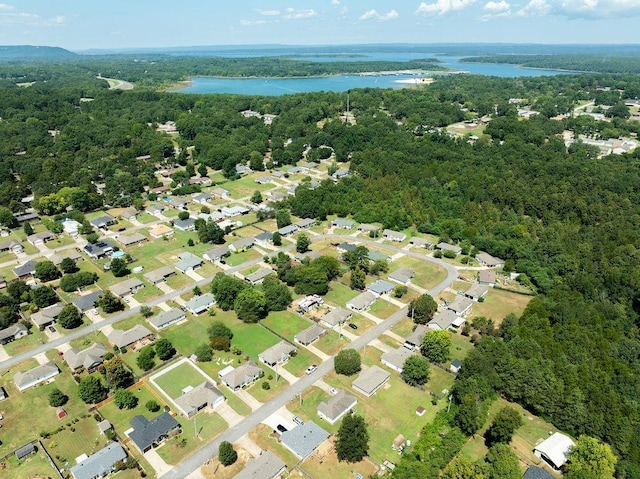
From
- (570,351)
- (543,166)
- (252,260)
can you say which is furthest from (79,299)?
(543,166)

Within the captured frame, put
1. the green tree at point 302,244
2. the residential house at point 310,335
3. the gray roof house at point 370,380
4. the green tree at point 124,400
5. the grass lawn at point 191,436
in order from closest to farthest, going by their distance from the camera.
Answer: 1. the grass lawn at point 191,436
2. the green tree at point 124,400
3. the gray roof house at point 370,380
4. the residential house at point 310,335
5. the green tree at point 302,244

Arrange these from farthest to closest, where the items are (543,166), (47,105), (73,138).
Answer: (47,105), (73,138), (543,166)

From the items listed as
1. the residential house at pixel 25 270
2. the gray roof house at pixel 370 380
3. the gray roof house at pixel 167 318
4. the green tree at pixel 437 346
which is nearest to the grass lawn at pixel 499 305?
the green tree at pixel 437 346

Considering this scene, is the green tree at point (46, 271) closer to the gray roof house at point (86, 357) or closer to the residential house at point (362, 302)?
the gray roof house at point (86, 357)

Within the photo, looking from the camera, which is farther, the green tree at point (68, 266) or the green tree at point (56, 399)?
the green tree at point (68, 266)

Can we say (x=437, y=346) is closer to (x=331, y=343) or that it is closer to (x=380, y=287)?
(x=331, y=343)

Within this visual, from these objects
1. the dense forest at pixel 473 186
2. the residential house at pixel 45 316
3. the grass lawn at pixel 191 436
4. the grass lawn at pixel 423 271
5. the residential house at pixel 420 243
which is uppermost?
the dense forest at pixel 473 186

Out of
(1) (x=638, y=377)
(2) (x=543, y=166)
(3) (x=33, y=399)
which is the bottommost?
(3) (x=33, y=399)

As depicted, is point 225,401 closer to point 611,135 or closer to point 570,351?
point 570,351
